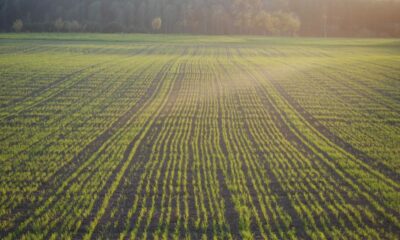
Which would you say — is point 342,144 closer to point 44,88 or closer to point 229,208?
point 229,208

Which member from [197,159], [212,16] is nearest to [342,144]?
[197,159]

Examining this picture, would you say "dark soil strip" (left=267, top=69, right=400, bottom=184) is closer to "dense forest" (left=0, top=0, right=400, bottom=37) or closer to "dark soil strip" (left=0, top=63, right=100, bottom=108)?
"dark soil strip" (left=0, top=63, right=100, bottom=108)

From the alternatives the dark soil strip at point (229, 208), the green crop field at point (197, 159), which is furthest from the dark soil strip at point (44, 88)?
the dark soil strip at point (229, 208)

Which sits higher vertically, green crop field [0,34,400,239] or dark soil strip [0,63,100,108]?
dark soil strip [0,63,100,108]

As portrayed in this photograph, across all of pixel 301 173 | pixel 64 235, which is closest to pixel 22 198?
pixel 64 235

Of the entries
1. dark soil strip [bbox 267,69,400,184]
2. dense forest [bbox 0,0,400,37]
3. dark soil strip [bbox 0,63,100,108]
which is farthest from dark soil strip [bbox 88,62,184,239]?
dense forest [bbox 0,0,400,37]

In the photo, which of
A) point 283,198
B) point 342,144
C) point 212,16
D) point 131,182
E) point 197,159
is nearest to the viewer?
point 283,198

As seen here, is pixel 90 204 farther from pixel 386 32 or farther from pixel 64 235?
pixel 386 32
